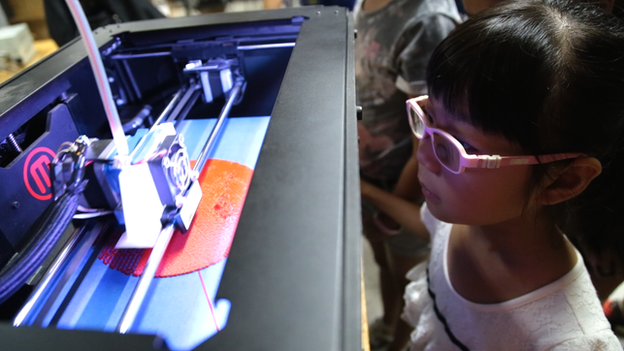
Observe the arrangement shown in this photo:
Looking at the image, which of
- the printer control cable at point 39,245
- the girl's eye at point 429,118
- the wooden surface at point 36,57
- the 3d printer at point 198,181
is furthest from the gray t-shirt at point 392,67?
the wooden surface at point 36,57

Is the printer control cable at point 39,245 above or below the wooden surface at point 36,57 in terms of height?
above

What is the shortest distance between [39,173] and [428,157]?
1.96 ft

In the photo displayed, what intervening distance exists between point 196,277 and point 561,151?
507mm

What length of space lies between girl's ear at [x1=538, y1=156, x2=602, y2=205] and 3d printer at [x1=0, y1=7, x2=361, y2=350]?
0.31 metres

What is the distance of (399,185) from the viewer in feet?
3.38

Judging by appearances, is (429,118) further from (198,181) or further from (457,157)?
(198,181)

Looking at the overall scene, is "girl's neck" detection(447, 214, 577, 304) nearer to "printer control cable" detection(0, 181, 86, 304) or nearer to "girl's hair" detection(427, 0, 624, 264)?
"girl's hair" detection(427, 0, 624, 264)

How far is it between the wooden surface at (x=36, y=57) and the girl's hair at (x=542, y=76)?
1563mm

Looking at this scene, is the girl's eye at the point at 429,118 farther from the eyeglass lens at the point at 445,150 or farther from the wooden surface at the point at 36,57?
the wooden surface at the point at 36,57

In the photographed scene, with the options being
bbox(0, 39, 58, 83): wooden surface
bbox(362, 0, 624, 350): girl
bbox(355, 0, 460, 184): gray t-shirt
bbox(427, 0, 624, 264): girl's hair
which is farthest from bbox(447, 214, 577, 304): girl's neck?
bbox(0, 39, 58, 83): wooden surface

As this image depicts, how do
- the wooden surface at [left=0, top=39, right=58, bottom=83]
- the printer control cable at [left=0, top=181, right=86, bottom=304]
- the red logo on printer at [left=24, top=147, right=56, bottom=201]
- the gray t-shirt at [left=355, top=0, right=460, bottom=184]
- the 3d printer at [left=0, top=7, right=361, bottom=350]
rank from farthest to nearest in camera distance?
the wooden surface at [left=0, top=39, right=58, bottom=83] < the gray t-shirt at [left=355, top=0, right=460, bottom=184] < the red logo on printer at [left=24, top=147, right=56, bottom=201] < the printer control cable at [left=0, top=181, right=86, bottom=304] < the 3d printer at [left=0, top=7, right=361, bottom=350]

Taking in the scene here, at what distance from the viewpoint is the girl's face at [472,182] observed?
50 centimetres

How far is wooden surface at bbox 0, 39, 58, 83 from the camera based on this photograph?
1.48 meters

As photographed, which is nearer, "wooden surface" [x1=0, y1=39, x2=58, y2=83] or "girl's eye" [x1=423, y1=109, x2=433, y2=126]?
"girl's eye" [x1=423, y1=109, x2=433, y2=126]
